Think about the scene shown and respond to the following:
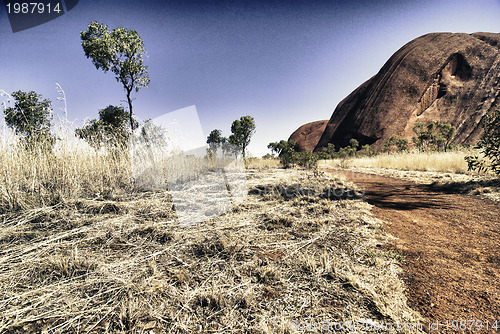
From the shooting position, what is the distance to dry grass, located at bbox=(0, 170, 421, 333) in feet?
3.90

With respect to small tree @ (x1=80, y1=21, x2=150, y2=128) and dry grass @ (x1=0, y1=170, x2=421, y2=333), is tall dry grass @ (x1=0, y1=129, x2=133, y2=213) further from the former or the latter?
small tree @ (x1=80, y1=21, x2=150, y2=128)

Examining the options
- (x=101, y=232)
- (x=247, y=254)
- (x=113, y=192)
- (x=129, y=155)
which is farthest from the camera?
(x=129, y=155)

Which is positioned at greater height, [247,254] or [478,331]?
[247,254]

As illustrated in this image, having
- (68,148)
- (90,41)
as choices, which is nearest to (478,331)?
(68,148)

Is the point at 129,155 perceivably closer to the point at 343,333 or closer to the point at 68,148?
the point at 68,148

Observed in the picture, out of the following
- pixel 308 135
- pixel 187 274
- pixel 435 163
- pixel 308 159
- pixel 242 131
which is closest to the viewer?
pixel 187 274

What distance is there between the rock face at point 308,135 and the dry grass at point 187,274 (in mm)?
54835

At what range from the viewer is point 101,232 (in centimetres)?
230

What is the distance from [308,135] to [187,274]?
63.5 metres

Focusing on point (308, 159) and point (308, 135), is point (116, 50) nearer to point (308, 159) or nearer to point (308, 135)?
point (308, 159)

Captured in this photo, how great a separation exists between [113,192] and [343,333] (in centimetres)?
427

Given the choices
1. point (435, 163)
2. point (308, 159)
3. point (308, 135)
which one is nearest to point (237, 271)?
point (308, 159)

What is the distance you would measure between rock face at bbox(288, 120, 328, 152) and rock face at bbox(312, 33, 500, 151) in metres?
18.2

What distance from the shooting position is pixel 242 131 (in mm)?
27062
